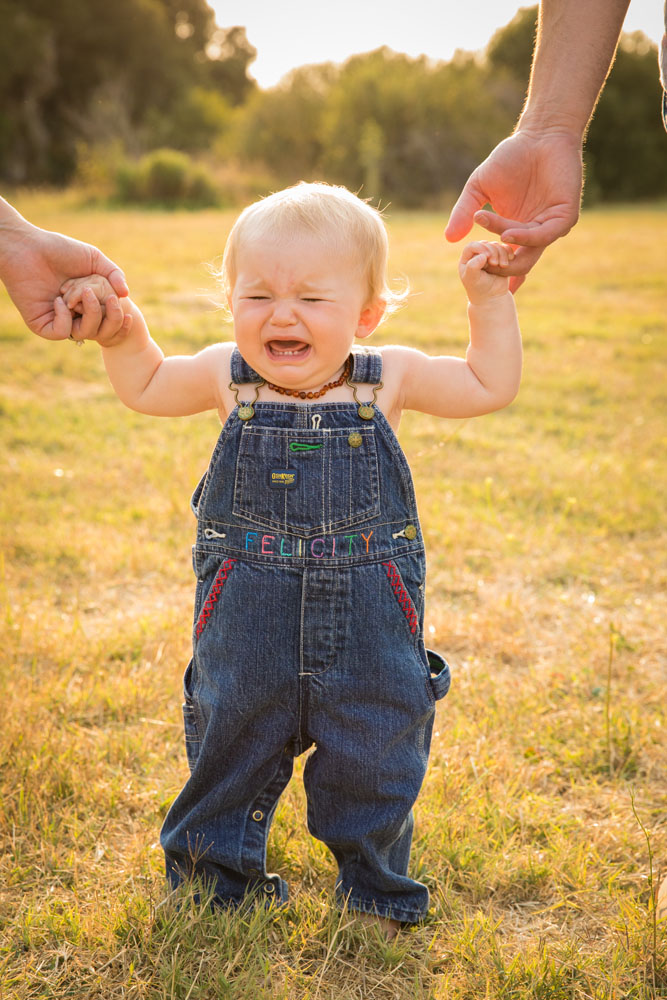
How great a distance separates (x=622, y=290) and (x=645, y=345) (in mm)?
3004

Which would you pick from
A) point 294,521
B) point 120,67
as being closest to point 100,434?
point 294,521

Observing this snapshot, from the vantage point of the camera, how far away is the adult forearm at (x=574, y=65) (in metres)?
1.83

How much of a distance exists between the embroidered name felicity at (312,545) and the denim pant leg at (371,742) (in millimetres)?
40

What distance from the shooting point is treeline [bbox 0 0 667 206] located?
2381 centimetres

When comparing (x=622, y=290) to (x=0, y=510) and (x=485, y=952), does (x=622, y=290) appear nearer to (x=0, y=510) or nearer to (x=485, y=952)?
(x=0, y=510)

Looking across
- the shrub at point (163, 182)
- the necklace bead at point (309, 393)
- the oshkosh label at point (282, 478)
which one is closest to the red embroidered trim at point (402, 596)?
the oshkosh label at point (282, 478)

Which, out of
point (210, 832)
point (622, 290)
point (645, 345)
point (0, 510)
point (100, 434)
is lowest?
point (210, 832)

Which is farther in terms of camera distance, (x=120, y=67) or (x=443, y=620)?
(x=120, y=67)

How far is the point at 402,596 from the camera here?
1.62 metres

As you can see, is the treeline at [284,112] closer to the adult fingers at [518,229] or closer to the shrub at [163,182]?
the shrub at [163,182]

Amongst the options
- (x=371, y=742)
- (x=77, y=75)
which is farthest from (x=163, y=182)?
(x=371, y=742)

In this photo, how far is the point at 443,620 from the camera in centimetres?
289

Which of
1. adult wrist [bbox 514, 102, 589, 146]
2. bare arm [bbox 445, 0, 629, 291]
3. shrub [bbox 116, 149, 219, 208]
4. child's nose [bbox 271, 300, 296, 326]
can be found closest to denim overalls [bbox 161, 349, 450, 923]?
child's nose [bbox 271, 300, 296, 326]

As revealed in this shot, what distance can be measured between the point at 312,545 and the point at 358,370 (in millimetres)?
348
